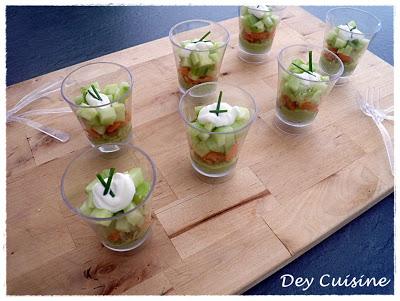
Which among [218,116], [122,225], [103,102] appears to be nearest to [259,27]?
[218,116]

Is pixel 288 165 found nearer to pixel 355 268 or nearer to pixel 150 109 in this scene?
pixel 355 268

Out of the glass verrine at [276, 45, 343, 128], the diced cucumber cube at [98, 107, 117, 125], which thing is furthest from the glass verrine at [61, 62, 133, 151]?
the glass verrine at [276, 45, 343, 128]

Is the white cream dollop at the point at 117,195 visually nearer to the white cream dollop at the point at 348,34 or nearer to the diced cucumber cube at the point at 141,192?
the diced cucumber cube at the point at 141,192

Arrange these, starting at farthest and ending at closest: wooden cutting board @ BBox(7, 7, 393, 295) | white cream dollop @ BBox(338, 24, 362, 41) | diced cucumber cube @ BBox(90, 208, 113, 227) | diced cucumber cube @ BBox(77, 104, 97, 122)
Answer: white cream dollop @ BBox(338, 24, 362, 41) → diced cucumber cube @ BBox(77, 104, 97, 122) → wooden cutting board @ BBox(7, 7, 393, 295) → diced cucumber cube @ BBox(90, 208, 113, 227)

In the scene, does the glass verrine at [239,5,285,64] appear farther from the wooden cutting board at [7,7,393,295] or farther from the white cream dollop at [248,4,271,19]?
the wooden cutting board at [7,7,393,295]

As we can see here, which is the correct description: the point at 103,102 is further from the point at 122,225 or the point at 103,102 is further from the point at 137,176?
the point at 122,225

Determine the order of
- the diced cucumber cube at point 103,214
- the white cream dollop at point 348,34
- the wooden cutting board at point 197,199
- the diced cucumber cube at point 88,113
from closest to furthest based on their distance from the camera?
the diced cucumber cube at point 103,214, the wooden cutting board at point 197,199, the diced cucumber cube at point 88,113, the white cream dollop at point 348,34

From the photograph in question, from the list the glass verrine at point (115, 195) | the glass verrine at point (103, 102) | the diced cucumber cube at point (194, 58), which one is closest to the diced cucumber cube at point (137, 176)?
the glass verrine at point (115, 195)

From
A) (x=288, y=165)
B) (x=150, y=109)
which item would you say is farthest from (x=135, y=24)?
(x=288, y=165)
